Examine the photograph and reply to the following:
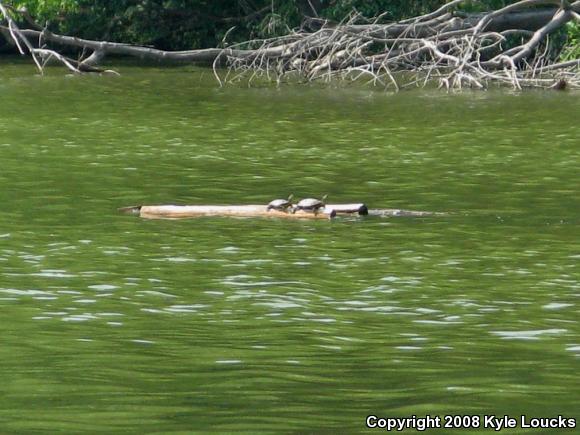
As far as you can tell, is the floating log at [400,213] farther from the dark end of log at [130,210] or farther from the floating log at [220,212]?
the dark end of log at [130,210]

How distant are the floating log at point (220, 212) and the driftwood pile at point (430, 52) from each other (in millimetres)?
17701

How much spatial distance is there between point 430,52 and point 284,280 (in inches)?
926

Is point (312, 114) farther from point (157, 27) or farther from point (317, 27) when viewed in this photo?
point (157, 27)

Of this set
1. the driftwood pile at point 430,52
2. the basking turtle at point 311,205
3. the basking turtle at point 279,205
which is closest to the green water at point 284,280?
the basking turtle at point 279,205

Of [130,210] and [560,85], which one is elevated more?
[130,210]

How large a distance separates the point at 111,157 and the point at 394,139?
4.71 meters

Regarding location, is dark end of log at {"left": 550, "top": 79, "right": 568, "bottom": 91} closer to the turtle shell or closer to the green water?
the green water

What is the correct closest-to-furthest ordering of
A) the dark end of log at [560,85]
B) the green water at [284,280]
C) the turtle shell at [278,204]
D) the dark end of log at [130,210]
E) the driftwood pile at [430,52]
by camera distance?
the green water at [284,280] → the turtle shell at [278,204] → the dark end of log at [130,210] → the dark end of log at [560,85] → the driftwood pile at [430,52]

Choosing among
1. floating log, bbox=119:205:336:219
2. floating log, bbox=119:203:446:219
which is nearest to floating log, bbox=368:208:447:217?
floating log, bbox=119:203:446:219

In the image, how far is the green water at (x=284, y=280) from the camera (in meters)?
8.21

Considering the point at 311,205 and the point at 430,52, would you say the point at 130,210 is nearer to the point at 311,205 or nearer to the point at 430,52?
the point at 311,205

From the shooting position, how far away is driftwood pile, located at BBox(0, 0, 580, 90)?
34000 millimetres

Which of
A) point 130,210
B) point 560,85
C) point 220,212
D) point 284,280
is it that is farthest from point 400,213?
point 560,85

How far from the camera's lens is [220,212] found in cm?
1589
